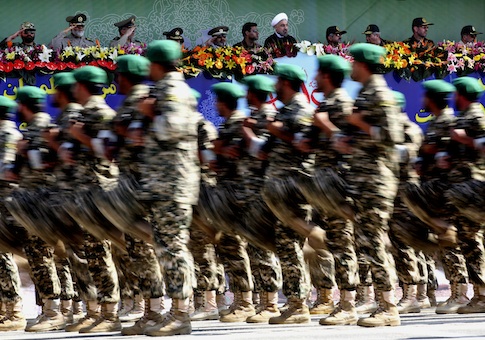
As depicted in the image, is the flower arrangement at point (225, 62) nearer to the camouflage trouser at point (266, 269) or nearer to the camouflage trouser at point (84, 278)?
the camouflage trouser at point (266, 269)

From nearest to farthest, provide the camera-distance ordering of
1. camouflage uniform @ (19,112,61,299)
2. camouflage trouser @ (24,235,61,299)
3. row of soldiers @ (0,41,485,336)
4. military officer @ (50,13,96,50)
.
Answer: row of soldiers @ (0,41,485,336)
camouflage uniform @ (19,112,61,299)
camouflage trouser @ (24,235,61,299)
military officer @ (50,13,96,50)

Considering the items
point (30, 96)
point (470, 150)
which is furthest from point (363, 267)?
point (30, 96)

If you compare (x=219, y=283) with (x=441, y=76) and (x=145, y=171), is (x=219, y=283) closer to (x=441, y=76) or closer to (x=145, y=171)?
(x=145, y=171)

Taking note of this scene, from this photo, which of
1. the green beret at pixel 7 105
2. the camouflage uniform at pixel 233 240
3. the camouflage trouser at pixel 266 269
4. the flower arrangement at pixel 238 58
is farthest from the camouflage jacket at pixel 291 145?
the flower arrangement at pixel 238 58

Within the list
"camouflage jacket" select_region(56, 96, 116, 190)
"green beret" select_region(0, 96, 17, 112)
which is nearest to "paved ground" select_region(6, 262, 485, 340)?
"camouflage jacket" select_region(56, 96, 116, 190)

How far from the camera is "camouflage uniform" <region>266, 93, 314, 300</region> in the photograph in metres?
8.36

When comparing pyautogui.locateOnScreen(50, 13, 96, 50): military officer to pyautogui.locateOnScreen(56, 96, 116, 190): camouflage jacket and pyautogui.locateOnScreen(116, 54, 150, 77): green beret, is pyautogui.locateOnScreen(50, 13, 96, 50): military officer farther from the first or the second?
pyautogui.locateOnScreen(116, 54, 150, 77): green beret

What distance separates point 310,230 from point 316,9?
33.3 ft

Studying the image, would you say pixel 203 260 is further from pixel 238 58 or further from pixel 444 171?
pixel 238 58

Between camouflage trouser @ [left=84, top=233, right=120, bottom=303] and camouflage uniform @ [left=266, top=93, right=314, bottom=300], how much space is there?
1268 mm

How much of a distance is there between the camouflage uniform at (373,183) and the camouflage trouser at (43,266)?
2426 millimetres

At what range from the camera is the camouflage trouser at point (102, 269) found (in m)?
7.86

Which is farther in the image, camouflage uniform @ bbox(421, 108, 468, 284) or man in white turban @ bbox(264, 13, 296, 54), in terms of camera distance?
man in white turban @ bbox(264, 13, 296, 54)

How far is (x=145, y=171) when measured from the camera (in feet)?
23.9
